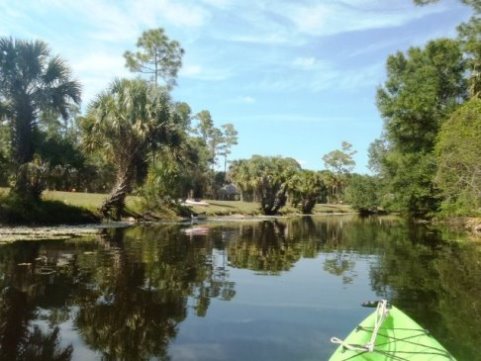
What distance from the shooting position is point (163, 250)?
20141mm

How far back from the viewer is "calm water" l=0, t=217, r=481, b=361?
750 cm

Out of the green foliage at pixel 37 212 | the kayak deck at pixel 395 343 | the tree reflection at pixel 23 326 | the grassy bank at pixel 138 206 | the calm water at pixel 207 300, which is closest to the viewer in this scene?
the kayak deck at pixel 395 343

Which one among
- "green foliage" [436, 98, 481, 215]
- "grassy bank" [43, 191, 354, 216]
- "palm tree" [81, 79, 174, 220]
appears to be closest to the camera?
"green foliage" [436, 98, 481, 215]

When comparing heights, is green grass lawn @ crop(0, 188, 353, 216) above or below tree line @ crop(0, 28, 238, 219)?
below

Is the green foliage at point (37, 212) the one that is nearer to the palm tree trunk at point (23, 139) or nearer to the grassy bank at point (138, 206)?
the palm tree trunk at point (23, 139)

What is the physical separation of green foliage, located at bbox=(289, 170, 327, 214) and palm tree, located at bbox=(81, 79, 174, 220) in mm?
33377

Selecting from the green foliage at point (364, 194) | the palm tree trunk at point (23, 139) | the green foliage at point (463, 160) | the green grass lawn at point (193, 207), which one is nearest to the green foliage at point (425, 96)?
the green foliage at point (463, 160)

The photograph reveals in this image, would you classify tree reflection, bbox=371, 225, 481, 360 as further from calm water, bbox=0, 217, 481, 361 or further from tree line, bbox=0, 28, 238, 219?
tree line, bbox=0, 28, 238, 219

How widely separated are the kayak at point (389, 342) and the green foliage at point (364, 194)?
3525 inches

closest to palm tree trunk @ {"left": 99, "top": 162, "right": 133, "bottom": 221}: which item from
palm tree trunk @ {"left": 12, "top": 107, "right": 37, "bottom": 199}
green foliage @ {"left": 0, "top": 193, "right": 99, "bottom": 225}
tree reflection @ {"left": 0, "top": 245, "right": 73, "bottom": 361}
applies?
green foliage @ {"left": 0, "top": 193, "right": 99, "bottom": 225}

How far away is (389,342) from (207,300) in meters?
5.92

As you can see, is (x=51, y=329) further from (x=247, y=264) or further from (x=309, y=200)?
(x=309, y=200)

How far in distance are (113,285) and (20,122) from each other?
70.1ft

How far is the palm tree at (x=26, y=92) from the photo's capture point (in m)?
28.9
